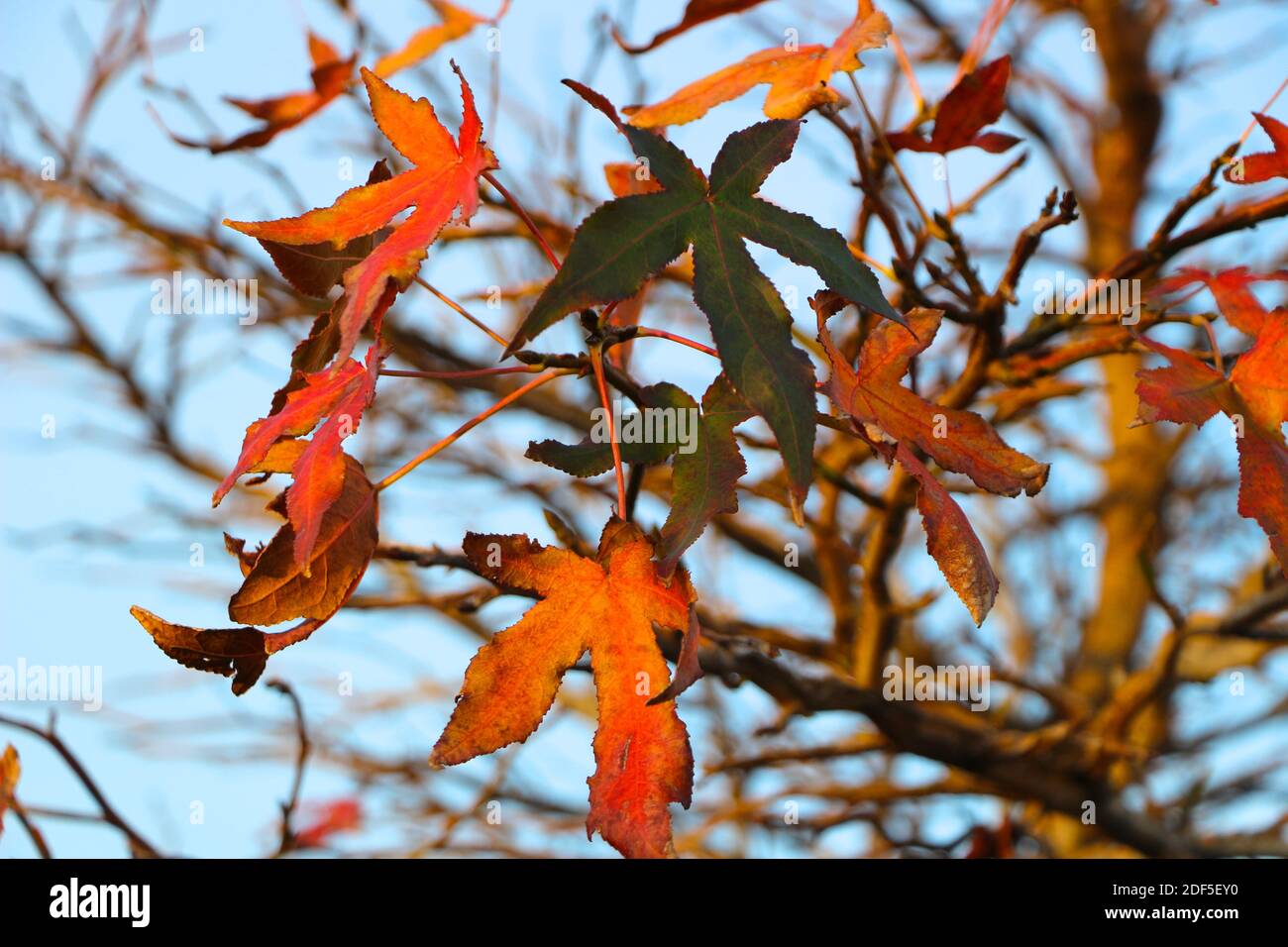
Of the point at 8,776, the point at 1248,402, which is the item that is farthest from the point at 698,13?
the point at 8,776

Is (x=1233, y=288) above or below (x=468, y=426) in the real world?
above

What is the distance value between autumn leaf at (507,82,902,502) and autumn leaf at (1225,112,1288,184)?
490 millimetres

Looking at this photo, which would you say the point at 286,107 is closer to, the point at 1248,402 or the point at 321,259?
the point at 321,259

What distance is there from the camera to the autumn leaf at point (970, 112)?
1258mm

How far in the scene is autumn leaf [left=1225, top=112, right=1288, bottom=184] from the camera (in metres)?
1.11

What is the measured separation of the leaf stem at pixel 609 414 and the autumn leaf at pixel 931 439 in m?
0.17

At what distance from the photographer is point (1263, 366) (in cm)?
111

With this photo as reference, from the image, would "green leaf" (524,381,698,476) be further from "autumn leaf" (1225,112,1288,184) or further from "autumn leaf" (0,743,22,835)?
"autumn leaf" (0,743,22,835)

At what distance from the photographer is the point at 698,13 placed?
131 centimetres

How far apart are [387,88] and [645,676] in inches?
20.7

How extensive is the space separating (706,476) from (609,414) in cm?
9
